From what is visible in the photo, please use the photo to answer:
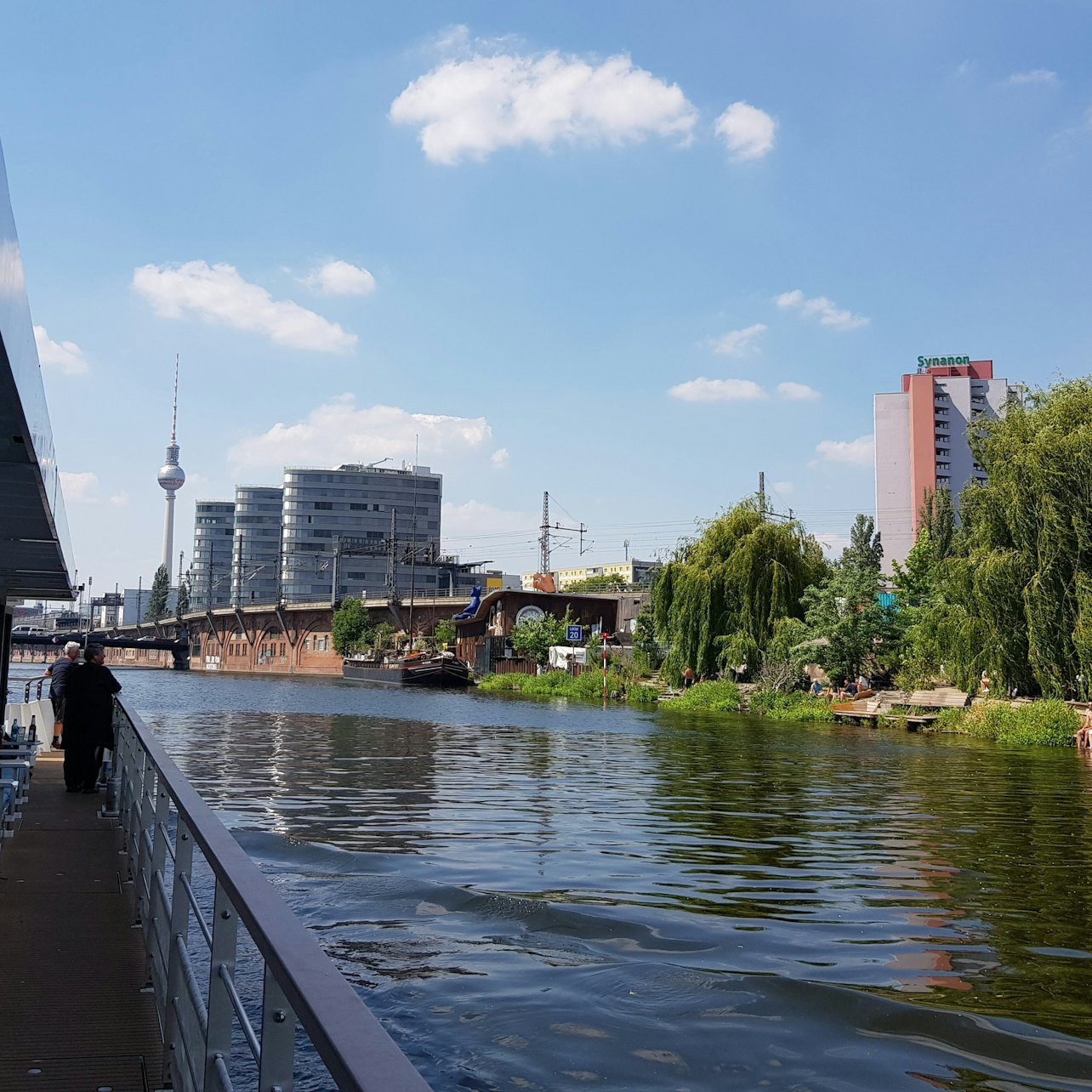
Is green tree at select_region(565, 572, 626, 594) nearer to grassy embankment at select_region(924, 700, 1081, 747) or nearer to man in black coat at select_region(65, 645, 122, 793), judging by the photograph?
grassy embankment at select_region(924, 700, 1081, 747)

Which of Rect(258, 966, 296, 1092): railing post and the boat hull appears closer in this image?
Rect(258, 966, 296, 1092): railing post

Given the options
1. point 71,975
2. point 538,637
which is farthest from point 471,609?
point 71,975

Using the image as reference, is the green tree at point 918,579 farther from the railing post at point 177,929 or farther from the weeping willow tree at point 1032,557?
the railing post at point 177,929

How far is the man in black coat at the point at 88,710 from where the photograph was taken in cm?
1136

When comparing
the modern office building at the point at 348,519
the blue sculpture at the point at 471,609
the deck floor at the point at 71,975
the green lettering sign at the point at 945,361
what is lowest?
the deck floor at the point at 71,975

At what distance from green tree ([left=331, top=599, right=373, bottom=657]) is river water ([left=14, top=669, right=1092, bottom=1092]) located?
8203 centimetres

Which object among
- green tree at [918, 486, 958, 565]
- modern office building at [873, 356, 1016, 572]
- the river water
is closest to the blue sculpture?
green tree at [918, 486, 958, 565]

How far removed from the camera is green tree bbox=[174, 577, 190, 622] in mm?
140375

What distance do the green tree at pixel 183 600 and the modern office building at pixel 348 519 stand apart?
45.6 ft

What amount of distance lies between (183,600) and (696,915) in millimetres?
152362

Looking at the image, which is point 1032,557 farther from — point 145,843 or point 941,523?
point 941,523

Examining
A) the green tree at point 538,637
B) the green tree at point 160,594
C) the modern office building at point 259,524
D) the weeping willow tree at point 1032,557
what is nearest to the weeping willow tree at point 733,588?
the weeping willow tree at point 1032,557

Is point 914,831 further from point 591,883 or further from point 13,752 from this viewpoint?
point 13,752

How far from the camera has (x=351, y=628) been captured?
103m
